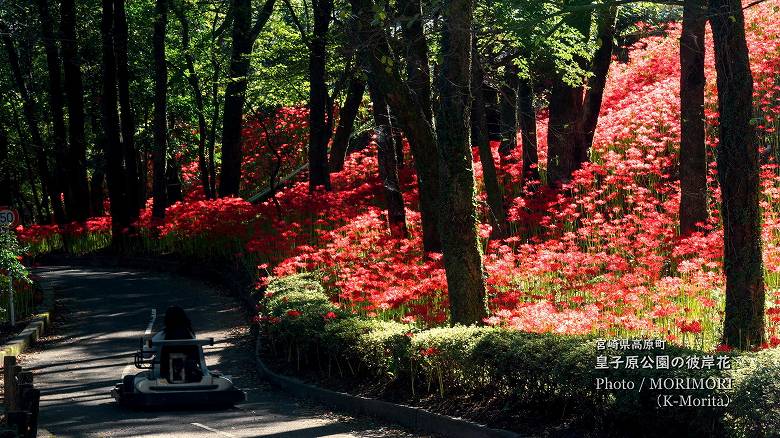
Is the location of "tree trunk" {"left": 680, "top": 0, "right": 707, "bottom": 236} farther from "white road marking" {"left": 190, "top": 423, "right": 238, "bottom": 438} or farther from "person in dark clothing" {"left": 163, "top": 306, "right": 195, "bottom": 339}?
"white road marking" {"left": 190, "top": 423, "right": 238, "bottom": 438}

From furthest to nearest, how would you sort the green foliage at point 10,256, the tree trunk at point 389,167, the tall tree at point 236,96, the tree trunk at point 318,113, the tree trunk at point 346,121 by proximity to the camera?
the tall tree at point 236,96 → the tree trunk at point 346,121 → the tree trunk at point 318,113 → the tree trunk at point 389,167 → the green foliage at point 10,256

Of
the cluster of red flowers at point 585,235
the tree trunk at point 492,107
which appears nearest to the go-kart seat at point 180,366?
the cluster of red flowers at point 585,235

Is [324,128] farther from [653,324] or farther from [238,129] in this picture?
[653,324]

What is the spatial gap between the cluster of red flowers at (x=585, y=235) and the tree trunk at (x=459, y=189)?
550 mm

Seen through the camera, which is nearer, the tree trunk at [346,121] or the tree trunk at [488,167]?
the tree trunk at [488,167]

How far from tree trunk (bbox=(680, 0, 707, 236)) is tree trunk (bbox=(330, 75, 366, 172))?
39.7 ft

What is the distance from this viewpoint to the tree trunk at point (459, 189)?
500 inches

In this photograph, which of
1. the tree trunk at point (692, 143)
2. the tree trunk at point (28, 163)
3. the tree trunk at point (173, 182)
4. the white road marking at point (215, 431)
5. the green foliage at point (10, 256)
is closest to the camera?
the white road marking at point (215, 431)

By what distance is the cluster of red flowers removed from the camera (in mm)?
13188

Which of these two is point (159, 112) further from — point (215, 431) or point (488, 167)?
point (215, 431)

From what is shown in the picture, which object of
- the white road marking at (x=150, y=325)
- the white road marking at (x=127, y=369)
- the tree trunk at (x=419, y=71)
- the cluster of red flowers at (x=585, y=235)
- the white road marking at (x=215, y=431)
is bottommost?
the white road marking at (x=215, y=431)

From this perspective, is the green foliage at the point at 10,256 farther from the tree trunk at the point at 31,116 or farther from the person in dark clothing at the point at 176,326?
the tree trunk at the point at 31,116

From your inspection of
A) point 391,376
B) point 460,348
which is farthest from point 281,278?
point 460,348

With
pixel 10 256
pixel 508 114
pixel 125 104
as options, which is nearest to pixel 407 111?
pixel 10 256
